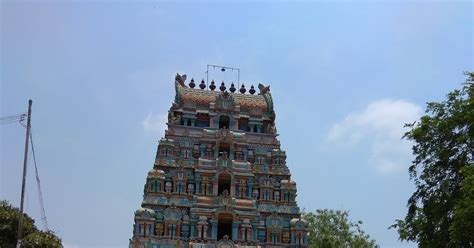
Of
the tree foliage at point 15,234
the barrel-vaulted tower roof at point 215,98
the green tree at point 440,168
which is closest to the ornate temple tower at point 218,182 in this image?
the barrel-vaulted tower roof at point 215,98

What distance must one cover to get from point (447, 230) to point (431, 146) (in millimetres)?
3716

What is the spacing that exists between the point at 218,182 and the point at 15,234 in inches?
495

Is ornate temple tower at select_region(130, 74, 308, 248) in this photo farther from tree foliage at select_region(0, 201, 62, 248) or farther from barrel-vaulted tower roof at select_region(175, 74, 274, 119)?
tree foliage at select_region(0, 201, 62, 248)

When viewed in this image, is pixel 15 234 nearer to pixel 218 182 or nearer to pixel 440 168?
pixel 218 182

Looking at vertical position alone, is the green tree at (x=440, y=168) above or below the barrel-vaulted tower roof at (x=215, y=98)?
below

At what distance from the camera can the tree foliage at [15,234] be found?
32219mm

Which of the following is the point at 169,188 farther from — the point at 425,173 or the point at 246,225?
the point at 425,173

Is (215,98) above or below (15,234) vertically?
above

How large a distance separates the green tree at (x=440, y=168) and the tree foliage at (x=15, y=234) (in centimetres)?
1863

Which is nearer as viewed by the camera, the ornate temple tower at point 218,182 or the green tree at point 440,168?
the green tree at point 440,168

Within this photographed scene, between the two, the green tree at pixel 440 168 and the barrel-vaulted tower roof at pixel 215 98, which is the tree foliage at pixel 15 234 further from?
the green tree at pixel 440 168

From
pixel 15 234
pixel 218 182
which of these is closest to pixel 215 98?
pixel 218 182

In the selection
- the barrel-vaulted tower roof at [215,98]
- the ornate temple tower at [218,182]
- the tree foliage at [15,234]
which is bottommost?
the tree foliage at [15,234]

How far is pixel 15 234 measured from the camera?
111ft
